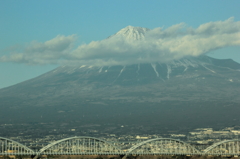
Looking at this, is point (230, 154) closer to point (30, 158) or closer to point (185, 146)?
point (185, 146)

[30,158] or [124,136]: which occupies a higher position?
[124,136]

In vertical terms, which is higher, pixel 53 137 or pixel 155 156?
pixel 53 137

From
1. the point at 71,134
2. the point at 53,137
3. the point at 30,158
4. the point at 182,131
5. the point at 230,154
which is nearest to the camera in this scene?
the point at 30,158

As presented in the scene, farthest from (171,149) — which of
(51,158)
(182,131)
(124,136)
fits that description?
(182,131)

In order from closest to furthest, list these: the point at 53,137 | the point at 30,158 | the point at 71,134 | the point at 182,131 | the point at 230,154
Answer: the point at 30,158 → the point at 230,154 → the point at 53,137 → the point at 71,134 → the point at 182,131

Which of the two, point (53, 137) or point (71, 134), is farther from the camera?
point (71, 134)

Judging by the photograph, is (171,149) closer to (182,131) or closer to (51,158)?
(51,158)

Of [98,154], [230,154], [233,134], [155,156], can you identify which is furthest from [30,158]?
[233,134]

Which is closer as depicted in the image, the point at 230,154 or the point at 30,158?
the point at 30,158

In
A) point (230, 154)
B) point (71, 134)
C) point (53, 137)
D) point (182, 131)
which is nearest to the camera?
point (230, 154)
